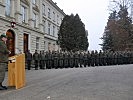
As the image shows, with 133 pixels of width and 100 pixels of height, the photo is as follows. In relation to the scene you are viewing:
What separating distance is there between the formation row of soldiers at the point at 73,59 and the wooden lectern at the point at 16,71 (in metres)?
15.0

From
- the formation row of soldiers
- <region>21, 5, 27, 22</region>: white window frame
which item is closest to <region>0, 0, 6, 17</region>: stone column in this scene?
the formation row of soldiers

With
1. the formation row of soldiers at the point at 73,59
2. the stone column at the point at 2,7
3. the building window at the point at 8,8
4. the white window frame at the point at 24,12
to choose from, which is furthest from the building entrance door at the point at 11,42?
the formation row of soldiers at the point at 73,59

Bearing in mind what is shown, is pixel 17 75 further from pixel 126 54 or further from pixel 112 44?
pixel 112 44

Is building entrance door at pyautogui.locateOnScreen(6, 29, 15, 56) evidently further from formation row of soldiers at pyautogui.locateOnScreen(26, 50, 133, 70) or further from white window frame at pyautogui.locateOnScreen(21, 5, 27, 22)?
formation row of soldiers at pyautogui.locateOnScreen(26, 50, 133, 70)

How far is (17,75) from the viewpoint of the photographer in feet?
37.1

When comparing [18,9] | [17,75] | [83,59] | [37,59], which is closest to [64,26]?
[18,9]

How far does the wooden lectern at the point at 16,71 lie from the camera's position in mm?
11219

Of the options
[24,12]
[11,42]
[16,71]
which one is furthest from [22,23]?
[16,71]

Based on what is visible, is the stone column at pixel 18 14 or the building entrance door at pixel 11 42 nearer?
the building entrance door at pixel 11 42

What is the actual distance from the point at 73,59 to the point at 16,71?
19378mm

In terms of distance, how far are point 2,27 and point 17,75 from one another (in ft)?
65.6

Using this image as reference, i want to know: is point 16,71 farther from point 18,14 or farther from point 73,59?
point 18,14

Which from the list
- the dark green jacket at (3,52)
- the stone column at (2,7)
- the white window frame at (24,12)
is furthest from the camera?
the white window frame at (24,12)

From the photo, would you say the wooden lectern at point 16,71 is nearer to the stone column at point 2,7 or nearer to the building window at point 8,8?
the stone column at point 2,7
